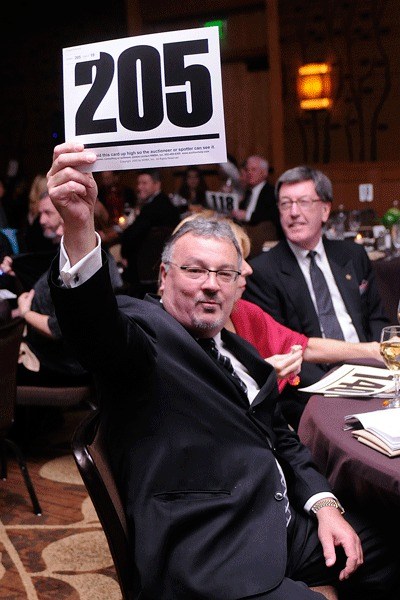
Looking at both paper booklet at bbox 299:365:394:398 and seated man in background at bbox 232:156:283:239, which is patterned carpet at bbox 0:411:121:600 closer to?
paper booklet at bbox 299:365:394:398

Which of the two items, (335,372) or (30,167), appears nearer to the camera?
(335,372)

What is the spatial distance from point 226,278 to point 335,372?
753 millimetres

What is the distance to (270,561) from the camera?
1.79 m

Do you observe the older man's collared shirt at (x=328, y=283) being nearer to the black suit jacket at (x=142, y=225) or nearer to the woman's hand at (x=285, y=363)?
the woman's hand at (x=285, y=363)

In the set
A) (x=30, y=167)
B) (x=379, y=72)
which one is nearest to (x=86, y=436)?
(x=379, y=72)

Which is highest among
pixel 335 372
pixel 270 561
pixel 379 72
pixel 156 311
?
pixel 379 72

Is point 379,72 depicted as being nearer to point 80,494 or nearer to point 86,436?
point 80,494

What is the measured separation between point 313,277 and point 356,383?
1.14 metres

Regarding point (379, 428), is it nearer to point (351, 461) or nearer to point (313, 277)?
point (351, 461)

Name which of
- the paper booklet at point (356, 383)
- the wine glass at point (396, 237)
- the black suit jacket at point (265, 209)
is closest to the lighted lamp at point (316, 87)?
the black suit jacket at point (265, 209)

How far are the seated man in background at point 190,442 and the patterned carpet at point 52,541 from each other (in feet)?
4.03

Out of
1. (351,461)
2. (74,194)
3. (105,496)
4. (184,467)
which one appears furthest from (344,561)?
(74,194)

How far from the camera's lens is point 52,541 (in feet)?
11.2

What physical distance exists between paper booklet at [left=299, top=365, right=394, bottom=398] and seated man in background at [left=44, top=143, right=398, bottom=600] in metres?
0.39
